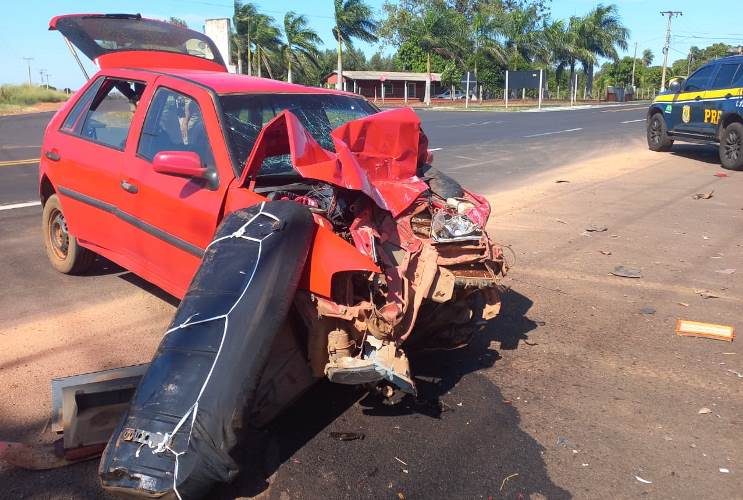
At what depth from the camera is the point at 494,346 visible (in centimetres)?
480

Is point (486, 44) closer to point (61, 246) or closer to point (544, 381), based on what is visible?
point (61, 246)

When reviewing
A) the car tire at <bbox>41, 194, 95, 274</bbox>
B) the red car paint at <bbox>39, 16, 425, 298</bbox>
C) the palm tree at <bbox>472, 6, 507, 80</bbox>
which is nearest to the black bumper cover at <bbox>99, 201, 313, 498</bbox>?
the red car paint at <bbox>39, 16, 425, 298</bbox>

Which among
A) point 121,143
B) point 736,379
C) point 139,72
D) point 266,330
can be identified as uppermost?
point 139,72

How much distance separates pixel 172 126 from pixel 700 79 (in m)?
13.3

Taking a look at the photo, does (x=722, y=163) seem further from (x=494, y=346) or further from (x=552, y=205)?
(x=494, y=346)

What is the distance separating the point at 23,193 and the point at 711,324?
32.6ft

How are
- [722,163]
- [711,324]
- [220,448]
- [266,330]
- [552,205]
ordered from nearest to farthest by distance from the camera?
[220,448], [266,330], [711,324], [552,205], [722,163]

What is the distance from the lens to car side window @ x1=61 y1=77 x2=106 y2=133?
5.58m

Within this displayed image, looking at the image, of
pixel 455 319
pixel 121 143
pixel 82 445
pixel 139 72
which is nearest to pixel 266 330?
pixel 82 445

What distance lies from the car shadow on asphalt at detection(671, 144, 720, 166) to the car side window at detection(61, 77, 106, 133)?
1336 cm

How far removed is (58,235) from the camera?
6184 millimetres

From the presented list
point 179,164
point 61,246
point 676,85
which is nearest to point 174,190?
point 179,164

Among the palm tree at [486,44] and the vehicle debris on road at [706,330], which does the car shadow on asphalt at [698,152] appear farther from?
the palm tree at [486,44]

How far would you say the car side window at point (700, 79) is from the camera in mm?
14148
